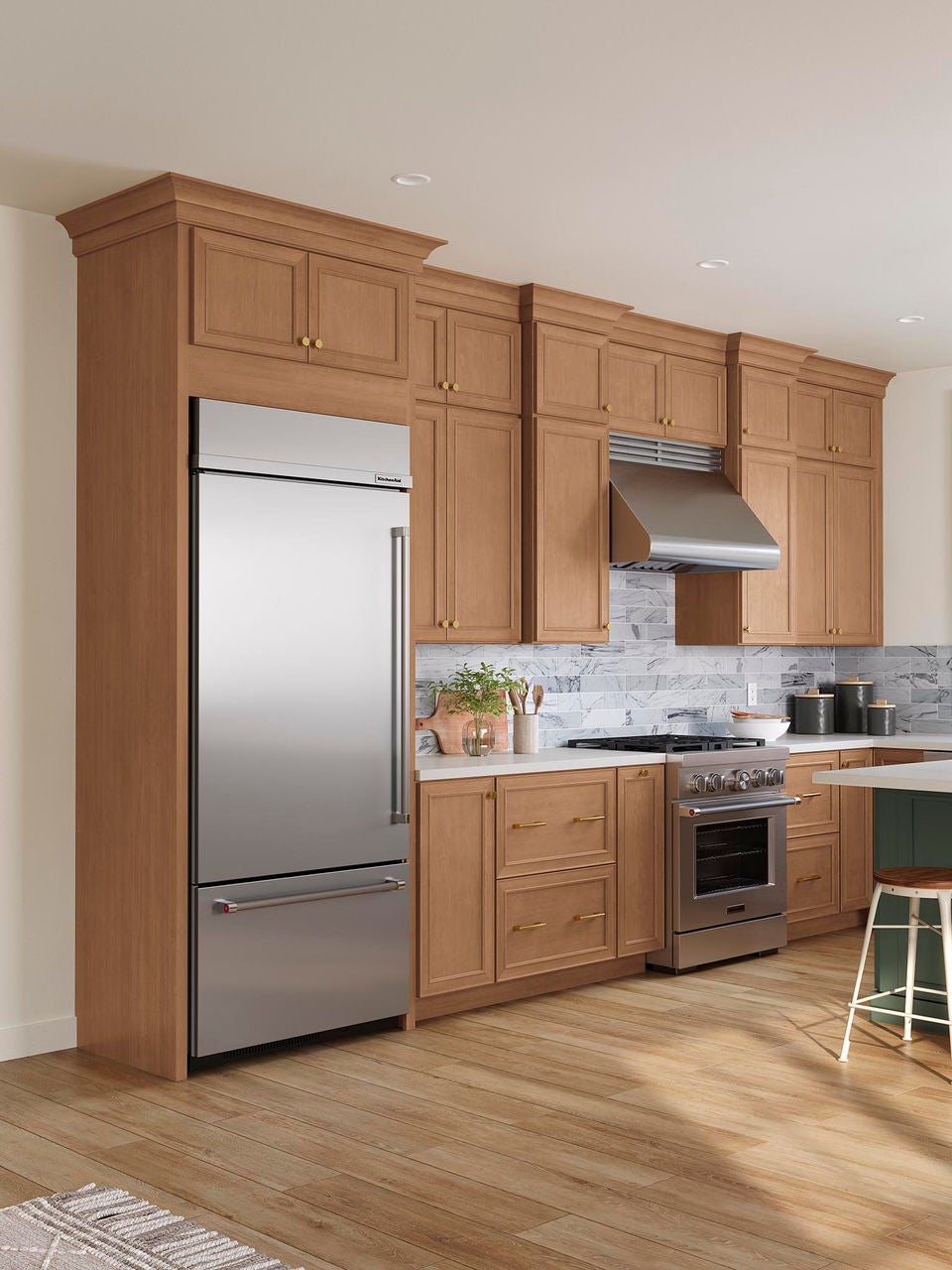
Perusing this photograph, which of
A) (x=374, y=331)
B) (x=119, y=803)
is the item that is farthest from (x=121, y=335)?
(x=119, y=803)

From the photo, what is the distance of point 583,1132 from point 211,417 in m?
2.31

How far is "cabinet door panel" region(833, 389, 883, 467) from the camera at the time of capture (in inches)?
273

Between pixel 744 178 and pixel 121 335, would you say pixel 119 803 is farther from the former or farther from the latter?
pixel 744 178

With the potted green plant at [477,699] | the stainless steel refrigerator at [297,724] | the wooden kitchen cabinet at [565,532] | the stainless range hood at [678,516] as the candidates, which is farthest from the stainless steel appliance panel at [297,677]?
the stainless range hood at [678,516]

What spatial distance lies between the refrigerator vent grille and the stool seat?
2128mm

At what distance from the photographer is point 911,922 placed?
4477 mm

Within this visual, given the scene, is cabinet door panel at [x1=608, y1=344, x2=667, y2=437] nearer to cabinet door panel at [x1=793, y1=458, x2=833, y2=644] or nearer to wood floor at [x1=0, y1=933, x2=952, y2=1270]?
cabinet door panel at [x1=793, y1=458, x2=833, y2=644]

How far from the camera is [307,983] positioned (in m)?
4.39

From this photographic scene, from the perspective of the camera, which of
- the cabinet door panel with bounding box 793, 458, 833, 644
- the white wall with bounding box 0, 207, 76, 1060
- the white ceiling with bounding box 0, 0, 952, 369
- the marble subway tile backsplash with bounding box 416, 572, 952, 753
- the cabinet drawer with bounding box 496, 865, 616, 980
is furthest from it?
the cabinet door panel with bounding box 793, 458, 833, 644

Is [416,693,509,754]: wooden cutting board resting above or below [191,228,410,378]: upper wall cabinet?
below

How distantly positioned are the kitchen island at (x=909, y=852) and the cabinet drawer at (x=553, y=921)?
103 cm

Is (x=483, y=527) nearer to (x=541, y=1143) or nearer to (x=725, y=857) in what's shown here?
(x=725, y=857)

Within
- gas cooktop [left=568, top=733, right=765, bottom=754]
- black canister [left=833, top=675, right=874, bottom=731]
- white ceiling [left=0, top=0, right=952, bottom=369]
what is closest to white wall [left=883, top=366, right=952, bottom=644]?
black canister [left=833, top=675, right=874, bottom=731]

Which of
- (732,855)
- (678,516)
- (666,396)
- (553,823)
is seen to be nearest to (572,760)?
(553,823)
